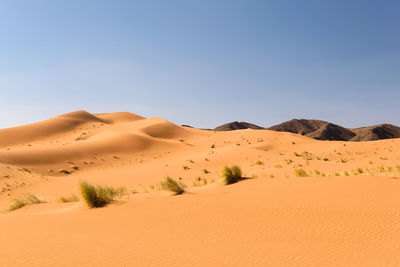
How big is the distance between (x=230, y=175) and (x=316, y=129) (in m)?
134

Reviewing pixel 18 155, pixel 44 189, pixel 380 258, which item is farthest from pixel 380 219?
pixel 18 155

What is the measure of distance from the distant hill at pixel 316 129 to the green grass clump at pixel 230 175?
336 feet

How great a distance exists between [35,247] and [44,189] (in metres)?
16.5

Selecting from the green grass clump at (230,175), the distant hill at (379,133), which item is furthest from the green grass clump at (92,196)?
the distant hill at (379,133)

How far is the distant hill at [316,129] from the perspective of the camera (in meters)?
113

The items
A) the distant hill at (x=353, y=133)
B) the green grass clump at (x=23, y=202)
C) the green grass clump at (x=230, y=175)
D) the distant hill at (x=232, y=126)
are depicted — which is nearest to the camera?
the green grass clump at (x=23, y=202)

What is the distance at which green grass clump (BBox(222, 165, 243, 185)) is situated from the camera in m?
14.2

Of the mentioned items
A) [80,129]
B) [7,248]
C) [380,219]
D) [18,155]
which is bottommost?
[380,219]

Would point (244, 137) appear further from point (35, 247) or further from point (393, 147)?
point (35, 247)

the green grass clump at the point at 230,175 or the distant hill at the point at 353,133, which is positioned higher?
the distant hill at the point at 353,133

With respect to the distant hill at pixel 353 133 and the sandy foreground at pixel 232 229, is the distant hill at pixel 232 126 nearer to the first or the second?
the distant hill at pixel 353 133

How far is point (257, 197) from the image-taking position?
1009cm

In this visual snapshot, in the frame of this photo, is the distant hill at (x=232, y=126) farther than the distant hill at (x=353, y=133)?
Yes

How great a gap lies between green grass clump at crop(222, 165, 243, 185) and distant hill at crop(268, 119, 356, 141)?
102386 mm
